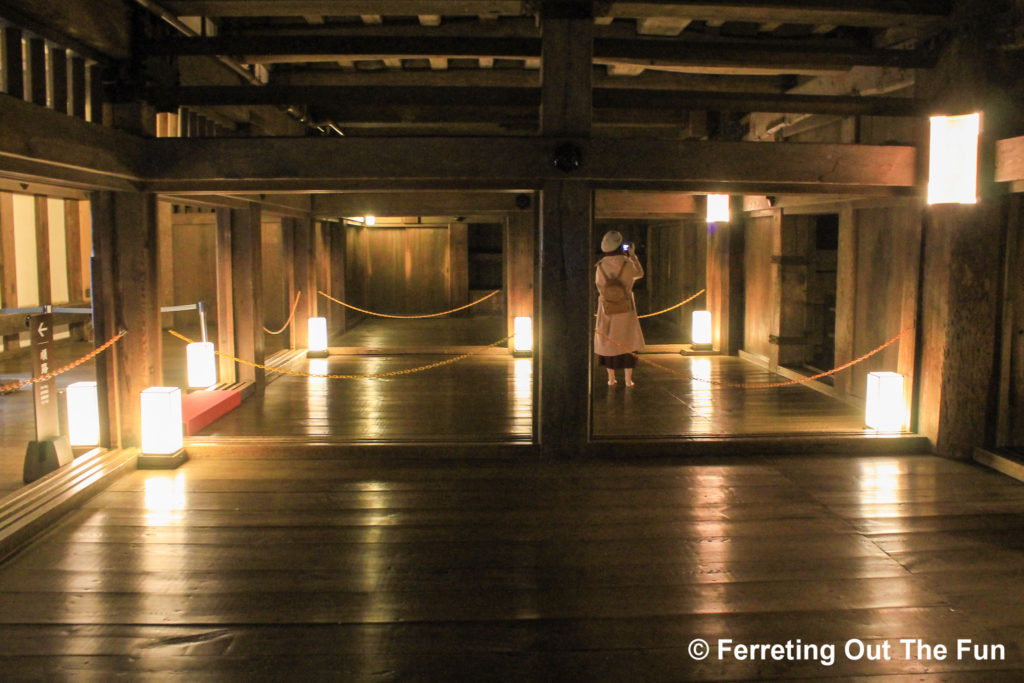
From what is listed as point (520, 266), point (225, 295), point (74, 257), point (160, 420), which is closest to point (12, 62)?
point (160, 420)

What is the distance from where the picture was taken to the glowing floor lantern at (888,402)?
650 centimetres

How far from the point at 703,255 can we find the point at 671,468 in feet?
24.6

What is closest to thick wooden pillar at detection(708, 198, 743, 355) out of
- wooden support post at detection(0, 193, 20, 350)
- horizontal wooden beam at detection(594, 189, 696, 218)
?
horizontal wooden beam at detection(594, 189, 696, 218)

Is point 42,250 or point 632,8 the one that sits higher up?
point 632,8

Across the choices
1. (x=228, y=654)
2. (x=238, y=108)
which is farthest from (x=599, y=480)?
(x=238, y=108)

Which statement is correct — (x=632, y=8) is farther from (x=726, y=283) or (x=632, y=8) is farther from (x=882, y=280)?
(x=726, y=283)

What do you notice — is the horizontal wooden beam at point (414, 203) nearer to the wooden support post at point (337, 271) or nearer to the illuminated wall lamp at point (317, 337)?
the illuminated wall lamp at point (317, 337)

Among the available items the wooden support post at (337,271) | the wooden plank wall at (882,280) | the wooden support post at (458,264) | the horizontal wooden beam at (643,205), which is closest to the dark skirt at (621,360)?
the wooden plank wall at (882,280)

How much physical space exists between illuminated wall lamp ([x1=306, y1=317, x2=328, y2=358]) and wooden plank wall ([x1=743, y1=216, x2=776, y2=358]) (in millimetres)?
6025

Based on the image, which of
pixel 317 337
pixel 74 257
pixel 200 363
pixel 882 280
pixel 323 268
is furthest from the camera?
pixel 74 257

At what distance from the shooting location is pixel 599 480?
5.64m

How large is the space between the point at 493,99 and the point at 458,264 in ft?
33.5

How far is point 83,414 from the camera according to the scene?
6012 millimetres

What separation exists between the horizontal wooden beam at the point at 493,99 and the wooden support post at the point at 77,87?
1.71ft
